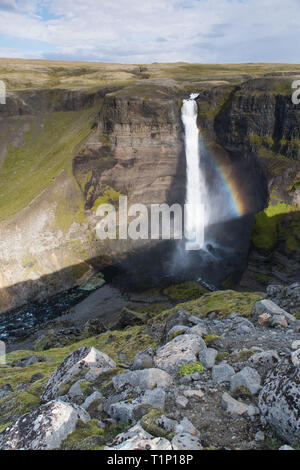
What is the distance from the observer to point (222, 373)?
8523mm

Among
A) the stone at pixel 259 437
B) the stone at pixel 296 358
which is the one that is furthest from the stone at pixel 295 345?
the stone at pixel 259 437

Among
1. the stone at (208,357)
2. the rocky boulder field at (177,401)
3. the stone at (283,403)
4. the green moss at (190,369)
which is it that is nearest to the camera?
the stone at (283,403)

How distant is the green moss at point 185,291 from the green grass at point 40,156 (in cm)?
3096

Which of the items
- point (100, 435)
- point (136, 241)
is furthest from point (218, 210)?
point (100, 435)

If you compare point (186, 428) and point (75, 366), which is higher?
point (186, 428)

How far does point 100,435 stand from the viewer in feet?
22.6

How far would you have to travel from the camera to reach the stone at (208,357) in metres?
9.14

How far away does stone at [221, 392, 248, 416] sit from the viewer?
6.99 m

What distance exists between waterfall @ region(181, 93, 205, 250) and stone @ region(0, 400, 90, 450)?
61013 mm

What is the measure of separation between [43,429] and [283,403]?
17.2 ft

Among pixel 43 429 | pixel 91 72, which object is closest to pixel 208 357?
pixel 43 429

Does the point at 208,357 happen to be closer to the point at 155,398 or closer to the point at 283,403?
the point at 155,398

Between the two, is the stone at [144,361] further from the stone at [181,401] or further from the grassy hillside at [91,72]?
the grassy hillside at [91,72]
